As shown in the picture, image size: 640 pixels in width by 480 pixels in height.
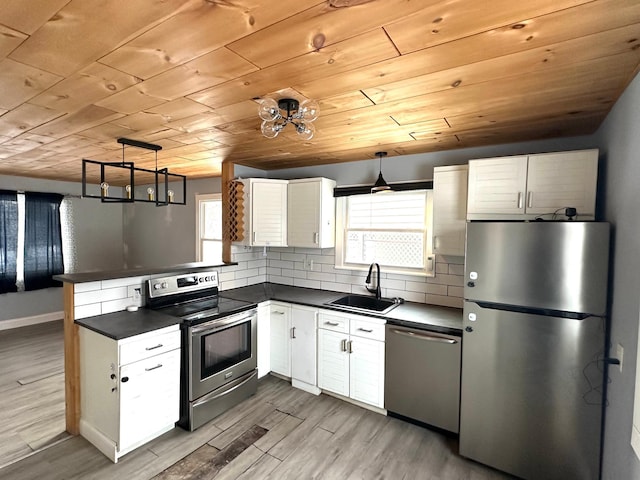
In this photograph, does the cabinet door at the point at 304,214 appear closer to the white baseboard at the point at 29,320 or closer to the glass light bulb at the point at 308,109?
the glass light bulb at the point at 308,109

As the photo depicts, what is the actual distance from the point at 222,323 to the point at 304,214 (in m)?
1.46

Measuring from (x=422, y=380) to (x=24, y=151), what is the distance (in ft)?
14.2

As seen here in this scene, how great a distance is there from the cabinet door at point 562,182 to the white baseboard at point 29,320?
6.75 m

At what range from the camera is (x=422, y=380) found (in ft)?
8.28

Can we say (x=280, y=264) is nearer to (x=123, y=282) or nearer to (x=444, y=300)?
(x=123, y=282)

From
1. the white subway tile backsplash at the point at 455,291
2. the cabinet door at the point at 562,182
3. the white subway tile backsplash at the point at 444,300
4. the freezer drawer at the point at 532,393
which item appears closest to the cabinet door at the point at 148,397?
the freezer drawer at the point at 532,393

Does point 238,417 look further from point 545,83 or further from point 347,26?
point 545,83

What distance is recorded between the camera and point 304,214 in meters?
3.54

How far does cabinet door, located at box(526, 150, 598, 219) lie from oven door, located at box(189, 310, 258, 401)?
2520 mm

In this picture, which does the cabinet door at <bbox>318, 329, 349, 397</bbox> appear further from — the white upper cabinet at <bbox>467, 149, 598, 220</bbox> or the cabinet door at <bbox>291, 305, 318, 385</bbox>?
the white upper cabinet at <bbox>467, 149, 598, 220</bbox>

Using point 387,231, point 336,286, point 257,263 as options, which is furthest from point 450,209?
point 257,263

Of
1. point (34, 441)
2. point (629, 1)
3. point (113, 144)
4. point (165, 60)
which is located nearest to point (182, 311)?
point (34, 441)

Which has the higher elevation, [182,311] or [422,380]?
[182,311]

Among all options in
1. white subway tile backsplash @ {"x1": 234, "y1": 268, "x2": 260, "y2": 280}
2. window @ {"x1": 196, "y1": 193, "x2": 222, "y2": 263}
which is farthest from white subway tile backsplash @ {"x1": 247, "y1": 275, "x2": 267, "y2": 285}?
window @ {"x1": 196, "y1": 193, "x2": 222, "y2": 263}
